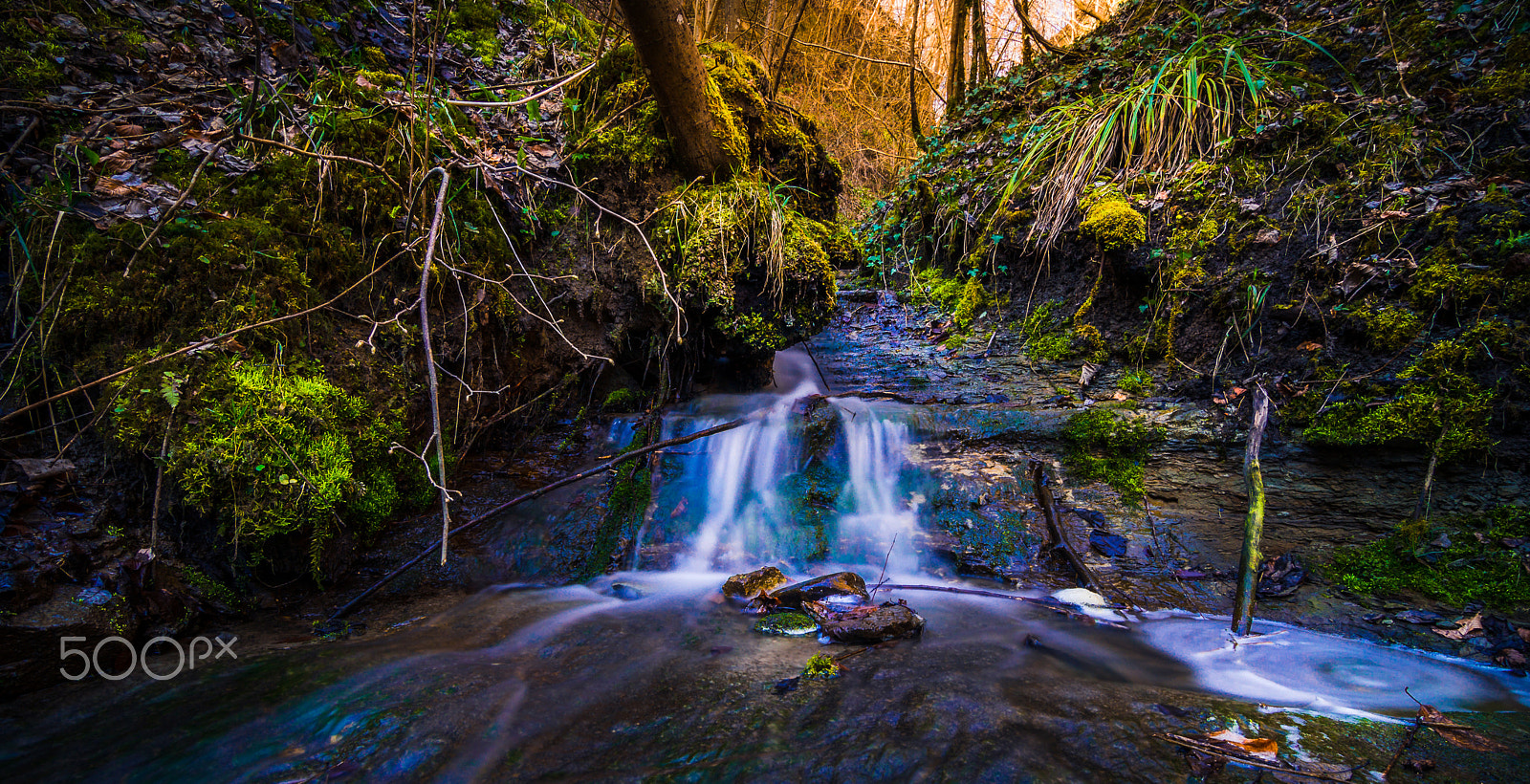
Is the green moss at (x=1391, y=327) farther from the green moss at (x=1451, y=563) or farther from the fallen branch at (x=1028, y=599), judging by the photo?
the fallen branch at (x=1028, y=599)

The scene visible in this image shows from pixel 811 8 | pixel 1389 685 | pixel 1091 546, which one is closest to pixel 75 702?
pixel 1091 546

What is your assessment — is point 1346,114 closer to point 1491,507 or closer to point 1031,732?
point 1491,507

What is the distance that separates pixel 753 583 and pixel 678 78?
10.6ft

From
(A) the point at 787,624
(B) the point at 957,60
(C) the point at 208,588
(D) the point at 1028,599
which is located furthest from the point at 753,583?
(B) the point at 957,60

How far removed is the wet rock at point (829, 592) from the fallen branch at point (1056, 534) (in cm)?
123

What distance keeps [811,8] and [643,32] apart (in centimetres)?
749

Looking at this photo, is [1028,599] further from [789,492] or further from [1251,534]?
[789,492]

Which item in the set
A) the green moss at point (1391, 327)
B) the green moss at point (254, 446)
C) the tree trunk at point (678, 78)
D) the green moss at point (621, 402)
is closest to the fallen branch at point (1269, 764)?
the green moss at point (1391, 327)

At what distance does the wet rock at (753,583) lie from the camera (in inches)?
122

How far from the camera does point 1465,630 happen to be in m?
2.41

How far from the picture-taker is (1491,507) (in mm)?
2621

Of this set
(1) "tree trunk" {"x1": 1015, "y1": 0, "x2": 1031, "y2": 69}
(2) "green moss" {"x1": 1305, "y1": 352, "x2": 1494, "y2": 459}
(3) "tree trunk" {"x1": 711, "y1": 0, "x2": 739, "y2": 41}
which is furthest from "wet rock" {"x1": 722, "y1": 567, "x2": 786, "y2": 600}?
(1) "tree trunk" {"x1": 1015, "y1": 0, "x2": 1031, "y2": 69}

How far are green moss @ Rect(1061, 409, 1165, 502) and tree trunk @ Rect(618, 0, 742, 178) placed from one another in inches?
126

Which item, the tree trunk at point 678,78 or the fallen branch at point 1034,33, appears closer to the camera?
the tree trunk at point 678,78
